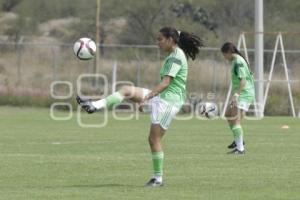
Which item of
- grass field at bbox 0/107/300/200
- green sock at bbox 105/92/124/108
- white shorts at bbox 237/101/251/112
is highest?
green sock at bbox 105/92/124/108

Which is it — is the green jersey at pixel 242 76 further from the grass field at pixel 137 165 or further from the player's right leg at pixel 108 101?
the player's right leg at pixel 108 101

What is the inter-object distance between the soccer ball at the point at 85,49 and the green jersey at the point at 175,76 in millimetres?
3085

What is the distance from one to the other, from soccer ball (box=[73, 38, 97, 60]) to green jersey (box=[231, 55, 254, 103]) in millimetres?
4260

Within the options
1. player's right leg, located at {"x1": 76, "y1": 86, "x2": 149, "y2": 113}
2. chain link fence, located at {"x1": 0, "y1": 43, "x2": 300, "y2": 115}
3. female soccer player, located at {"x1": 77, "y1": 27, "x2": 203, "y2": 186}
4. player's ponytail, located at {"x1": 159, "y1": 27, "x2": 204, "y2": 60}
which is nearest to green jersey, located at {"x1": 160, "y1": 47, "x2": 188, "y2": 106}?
female soccer player, located at {"x1": 77, "y1": 27, "x2": 203, "y2": 186}

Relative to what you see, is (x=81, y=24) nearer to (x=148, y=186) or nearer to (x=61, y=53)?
(x=61, y=53)

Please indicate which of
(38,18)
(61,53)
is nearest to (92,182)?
(61,53)

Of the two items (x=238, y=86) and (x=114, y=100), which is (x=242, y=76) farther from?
(x=114, y=100)

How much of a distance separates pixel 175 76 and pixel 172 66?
0.49 ft

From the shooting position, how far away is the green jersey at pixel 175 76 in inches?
523

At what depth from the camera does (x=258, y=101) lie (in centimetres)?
3666

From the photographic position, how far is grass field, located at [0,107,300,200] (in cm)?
1229

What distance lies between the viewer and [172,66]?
13250 millimetres

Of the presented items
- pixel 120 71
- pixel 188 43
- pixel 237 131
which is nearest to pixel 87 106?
pixel 188 43

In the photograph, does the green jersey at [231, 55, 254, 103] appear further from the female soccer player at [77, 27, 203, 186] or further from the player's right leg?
the player's right leg
